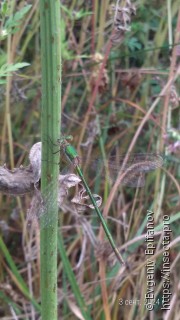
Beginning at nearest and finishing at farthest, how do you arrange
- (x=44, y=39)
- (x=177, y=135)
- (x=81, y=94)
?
1. (x=44, y=39)
2. (x=177, y=135)
3. (x=81, y=94)

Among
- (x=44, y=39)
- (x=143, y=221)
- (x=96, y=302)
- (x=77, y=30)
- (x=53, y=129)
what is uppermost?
(x=77, y=30)

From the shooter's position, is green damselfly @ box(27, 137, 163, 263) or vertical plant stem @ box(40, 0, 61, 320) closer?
vertical plant stem @ box(40, 0, 61, 320)

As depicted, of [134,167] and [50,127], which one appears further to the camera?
[134,167]

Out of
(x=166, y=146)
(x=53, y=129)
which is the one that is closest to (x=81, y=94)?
(x=166, y=146)

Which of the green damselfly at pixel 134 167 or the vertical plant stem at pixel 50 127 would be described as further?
the green damselfly at pixel 134 167

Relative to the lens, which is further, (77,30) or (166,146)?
(77,30)

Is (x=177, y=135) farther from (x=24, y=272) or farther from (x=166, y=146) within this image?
(x=24, y=272)

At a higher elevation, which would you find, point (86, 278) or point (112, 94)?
point (112, 94)

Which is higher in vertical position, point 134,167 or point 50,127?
point 50,127
